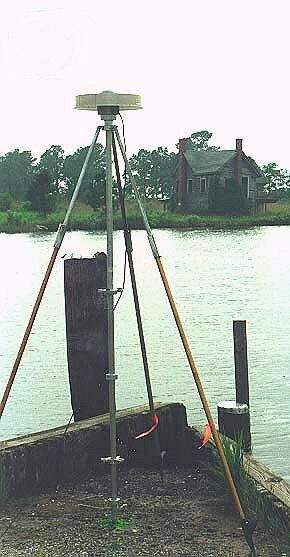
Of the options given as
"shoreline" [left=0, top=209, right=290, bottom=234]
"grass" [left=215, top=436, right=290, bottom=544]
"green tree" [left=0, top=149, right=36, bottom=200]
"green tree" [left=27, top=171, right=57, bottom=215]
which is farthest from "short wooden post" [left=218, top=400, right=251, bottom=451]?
"green tree" [left=0, top=149, right=36, bottom=200]

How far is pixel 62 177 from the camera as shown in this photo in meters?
65.7

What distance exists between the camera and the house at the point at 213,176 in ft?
232

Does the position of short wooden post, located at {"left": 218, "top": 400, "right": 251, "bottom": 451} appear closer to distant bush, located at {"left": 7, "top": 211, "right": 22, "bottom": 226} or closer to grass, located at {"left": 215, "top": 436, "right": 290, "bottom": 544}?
grass, located at {"left": 215, "top": 436, "right": 290, "bottom": 544}

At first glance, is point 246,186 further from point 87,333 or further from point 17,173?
point 87,333

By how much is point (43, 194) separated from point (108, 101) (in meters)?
59.0

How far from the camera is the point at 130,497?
6.07 meters

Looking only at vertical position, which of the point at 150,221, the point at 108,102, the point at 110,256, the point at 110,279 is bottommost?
the point at 150,221

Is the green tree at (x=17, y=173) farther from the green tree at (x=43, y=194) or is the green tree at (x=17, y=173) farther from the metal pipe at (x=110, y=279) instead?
the metal pipe at (x=110, y=279)

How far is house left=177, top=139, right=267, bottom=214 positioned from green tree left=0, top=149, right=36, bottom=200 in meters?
10.3

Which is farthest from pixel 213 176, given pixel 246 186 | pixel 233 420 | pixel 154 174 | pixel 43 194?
pixel 233 420

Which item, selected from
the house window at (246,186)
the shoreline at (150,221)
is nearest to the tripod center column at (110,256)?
the shoreline at (150,221)

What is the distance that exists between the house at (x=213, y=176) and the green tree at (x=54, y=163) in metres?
9.37

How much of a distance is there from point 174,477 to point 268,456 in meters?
2.31

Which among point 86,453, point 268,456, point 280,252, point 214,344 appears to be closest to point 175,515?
point 86,453
